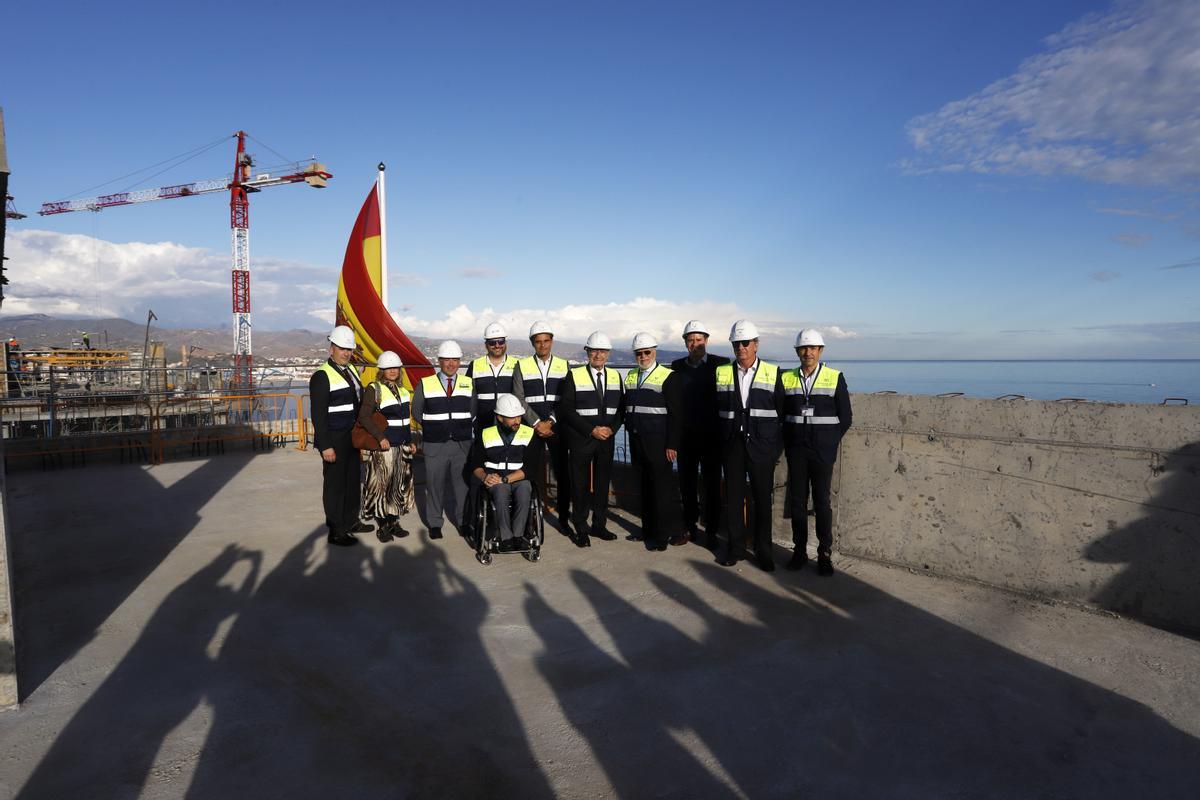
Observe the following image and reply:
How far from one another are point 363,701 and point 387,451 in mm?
3329

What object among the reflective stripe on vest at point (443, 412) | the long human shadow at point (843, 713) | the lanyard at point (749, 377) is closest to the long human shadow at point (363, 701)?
the long human shadow at point (843, 713)

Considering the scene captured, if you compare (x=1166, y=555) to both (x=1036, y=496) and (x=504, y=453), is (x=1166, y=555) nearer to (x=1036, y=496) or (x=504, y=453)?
(x=1036, y=496)

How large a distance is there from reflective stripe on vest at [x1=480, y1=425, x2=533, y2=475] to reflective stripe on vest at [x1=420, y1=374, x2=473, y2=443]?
63 centimetres

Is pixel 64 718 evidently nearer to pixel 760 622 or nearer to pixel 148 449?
pixel 760 622

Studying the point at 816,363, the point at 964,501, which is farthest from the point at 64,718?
the point at 964,501

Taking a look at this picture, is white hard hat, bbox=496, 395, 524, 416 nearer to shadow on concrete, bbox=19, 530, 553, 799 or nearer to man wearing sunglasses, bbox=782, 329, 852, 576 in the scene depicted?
shadow on concrete, bbox=19, 530, 553, 799

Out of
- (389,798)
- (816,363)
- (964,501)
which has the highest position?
(816,363)

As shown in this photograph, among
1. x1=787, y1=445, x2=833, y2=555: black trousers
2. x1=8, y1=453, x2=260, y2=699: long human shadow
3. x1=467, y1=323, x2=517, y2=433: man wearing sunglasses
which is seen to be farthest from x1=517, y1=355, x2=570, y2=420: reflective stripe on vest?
x1=8, y1=453, x2=260, y2=699: long human shadow

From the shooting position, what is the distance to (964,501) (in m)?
5.03

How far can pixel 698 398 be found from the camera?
6.02 metres

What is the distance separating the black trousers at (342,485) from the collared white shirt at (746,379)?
3537 mm

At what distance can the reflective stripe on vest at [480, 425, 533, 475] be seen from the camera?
18.5 feet

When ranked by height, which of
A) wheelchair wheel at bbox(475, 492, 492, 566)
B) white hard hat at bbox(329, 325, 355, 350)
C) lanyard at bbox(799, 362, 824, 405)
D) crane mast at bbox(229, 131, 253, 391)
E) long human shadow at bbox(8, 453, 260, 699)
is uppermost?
crane mast at bbox(229, 131, 253, 391)

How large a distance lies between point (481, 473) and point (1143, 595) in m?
4.82
